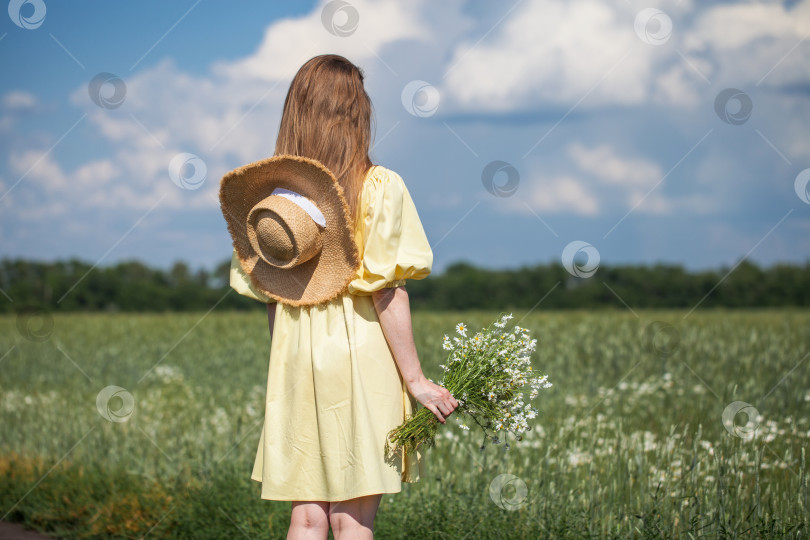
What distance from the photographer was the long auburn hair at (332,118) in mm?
2961

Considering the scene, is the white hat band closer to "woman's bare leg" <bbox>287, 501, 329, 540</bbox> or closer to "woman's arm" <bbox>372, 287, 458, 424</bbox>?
"woman's arm" <bbox>372, 287, 458, 424</bbox>

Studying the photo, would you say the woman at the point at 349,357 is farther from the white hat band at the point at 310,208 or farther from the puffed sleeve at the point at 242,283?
the puffed sleeve at the point at 242,283

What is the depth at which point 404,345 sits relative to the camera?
293 centimetres

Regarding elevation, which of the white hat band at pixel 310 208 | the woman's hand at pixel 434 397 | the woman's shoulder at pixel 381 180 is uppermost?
the woman's shoulder at pixel 381 180

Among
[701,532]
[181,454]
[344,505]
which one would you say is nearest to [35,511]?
[181,454]

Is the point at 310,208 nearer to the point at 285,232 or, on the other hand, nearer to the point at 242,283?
the point at 285,232

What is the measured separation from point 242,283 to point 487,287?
2698 centimetres

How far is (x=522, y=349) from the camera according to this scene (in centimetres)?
326

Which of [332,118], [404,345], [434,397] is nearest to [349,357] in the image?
[404,345]

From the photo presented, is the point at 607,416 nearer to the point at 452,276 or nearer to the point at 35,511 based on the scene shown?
the point at 35,511

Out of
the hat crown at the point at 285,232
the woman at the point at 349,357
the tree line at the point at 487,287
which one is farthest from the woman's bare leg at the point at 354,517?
the tree line at the point at 487,287

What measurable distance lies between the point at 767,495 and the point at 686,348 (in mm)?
6913

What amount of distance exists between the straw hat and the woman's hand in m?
0.46

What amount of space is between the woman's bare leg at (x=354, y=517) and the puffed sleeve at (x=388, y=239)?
31.3 inches
